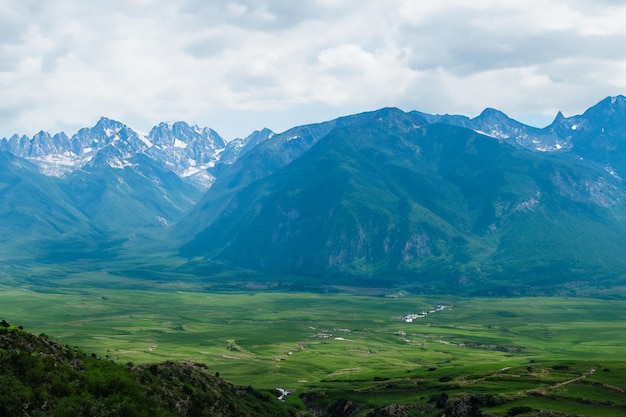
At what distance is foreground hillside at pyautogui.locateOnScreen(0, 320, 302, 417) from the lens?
74062mm

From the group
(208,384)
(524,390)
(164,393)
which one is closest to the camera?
(164,393)

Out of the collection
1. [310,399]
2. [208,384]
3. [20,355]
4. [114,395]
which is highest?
[20,355]

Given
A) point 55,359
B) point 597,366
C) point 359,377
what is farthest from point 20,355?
point 597,366

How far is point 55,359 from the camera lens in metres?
91.3

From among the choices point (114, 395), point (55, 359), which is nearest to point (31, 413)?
point (114, 395)

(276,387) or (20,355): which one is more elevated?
(20,355)

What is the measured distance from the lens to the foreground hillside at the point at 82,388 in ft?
243

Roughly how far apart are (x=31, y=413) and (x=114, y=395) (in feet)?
39.3

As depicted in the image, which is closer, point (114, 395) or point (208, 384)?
point (114, 395)

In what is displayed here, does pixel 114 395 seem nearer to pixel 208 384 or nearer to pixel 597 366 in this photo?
pixel 208 384

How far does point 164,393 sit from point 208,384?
24.8 m

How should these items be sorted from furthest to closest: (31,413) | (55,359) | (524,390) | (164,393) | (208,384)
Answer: (524,390), (208,384), (164,393), (55,359), (31,413)

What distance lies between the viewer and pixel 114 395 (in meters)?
82.2

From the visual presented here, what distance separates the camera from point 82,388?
83.1 m
